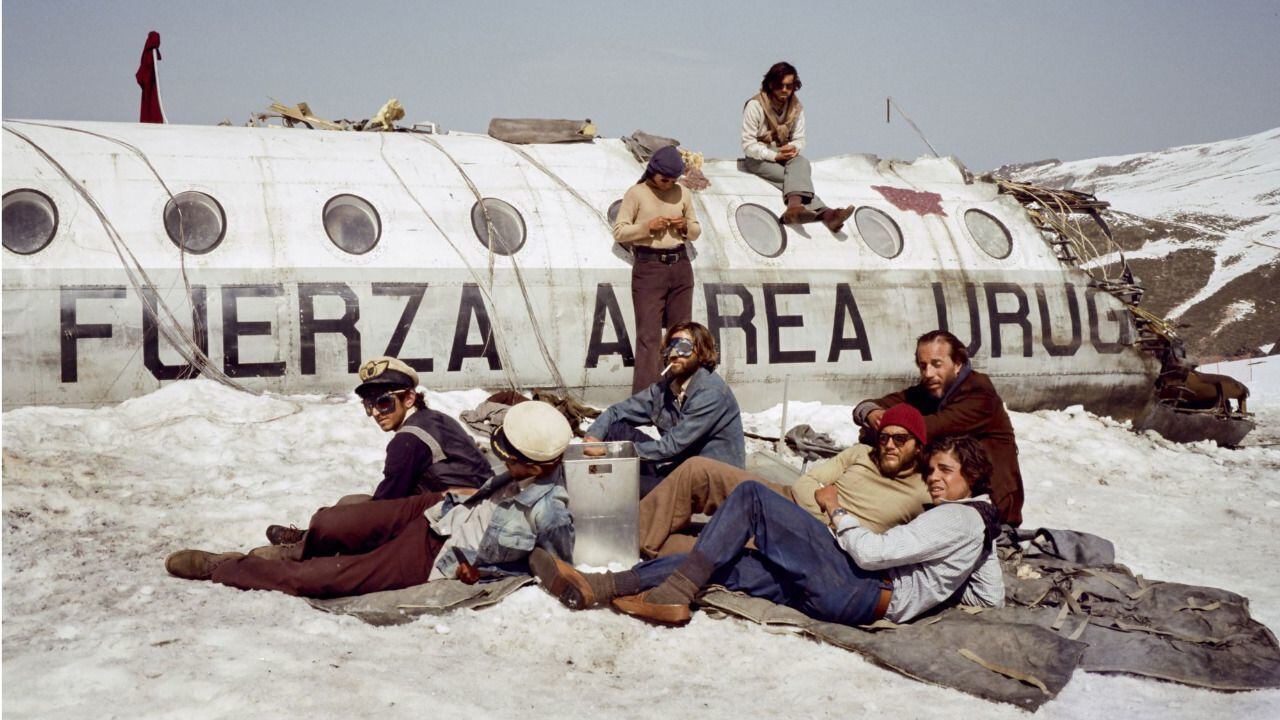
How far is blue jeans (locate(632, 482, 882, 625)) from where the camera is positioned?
5.34 meters

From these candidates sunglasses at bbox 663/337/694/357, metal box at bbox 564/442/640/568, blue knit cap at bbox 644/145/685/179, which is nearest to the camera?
metal box at bbox 564/442/640/568

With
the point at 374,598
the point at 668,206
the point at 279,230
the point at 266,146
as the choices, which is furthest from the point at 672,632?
the point at 266,146

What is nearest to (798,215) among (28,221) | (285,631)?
(28,221)

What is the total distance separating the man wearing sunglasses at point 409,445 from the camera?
19.2 ft

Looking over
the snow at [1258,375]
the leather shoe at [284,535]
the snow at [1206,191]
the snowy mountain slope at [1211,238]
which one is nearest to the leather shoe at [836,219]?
the snowy mountain slope at [1211,238]

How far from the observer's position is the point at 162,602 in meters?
5.26

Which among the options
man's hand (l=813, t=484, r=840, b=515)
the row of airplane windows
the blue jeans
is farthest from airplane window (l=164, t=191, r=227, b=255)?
man's hand (l=813, t=484, r=840, b=515)

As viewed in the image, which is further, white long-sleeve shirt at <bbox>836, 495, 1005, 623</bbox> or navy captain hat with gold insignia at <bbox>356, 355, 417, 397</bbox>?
navy captain hat with gold insignia at <bbox>356, 355, 417, 397</bbox>

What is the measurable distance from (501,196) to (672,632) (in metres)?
5.96

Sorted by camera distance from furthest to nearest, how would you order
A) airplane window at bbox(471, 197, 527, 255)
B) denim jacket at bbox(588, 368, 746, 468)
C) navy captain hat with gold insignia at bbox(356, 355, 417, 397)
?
1. airplane window at bbox(471, 197, 527, 255)
2. denim jacket at bbox(588, 368, 746, 468)
3. navy captain hat with gold insignia at bbox(356, 355, 417, 397)

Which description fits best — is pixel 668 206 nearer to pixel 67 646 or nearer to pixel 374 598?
Answer: pixel 374 598

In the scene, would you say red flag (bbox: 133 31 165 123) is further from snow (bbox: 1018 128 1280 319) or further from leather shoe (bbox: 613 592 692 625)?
→ snow (bbox: 1018 128 1280 319)

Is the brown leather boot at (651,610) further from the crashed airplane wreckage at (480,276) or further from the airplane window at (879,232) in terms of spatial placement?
the airplane window at (879,232)

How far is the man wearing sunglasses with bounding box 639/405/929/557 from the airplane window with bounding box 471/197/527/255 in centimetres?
438
